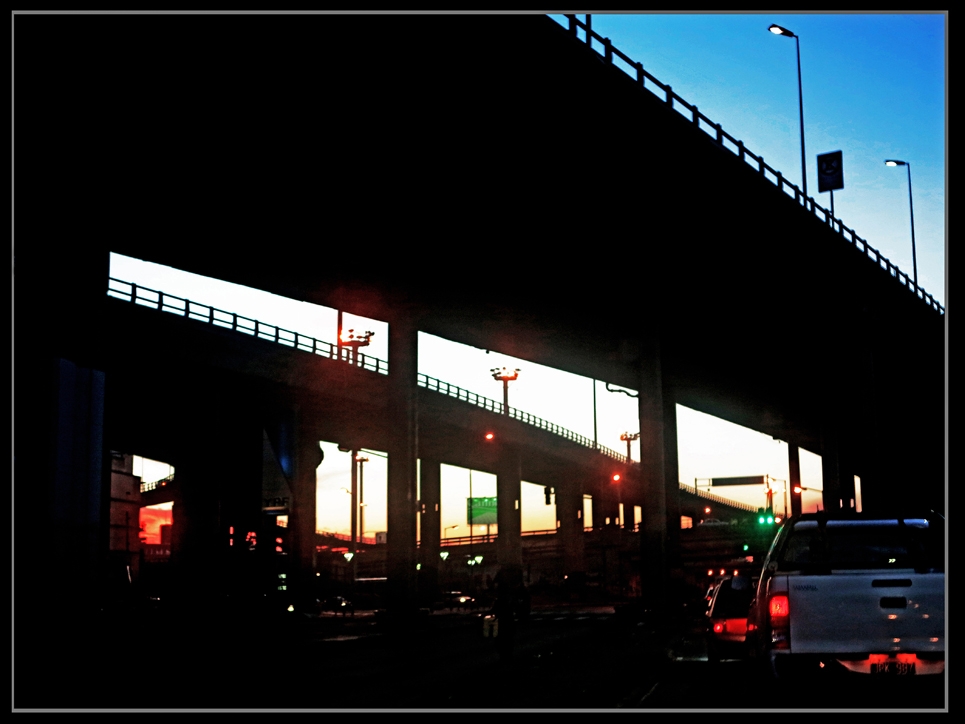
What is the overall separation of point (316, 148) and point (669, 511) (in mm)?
30853

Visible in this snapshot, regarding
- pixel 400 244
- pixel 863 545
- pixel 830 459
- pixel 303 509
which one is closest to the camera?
pixel 863 545

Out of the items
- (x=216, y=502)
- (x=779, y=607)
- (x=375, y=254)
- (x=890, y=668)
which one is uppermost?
(x=375, y=254)

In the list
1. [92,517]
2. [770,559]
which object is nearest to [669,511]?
[92,517]

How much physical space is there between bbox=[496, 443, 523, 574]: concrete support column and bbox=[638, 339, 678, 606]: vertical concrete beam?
32.3 metres

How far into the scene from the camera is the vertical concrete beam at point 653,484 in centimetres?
5325

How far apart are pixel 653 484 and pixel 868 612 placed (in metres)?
42.8

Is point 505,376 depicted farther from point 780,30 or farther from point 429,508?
point 780,30

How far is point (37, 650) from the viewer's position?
29.5m

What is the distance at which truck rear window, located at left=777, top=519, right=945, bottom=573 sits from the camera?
11.7 m

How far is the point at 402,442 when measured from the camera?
48844 millimetres

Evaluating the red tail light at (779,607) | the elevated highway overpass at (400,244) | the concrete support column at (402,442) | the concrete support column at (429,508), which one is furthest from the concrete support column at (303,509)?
the red tail light at (779,607)

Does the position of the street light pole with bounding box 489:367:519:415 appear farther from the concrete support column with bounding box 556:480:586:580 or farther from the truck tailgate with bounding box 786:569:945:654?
the truck tailgate with bounding box 786:569:945:654

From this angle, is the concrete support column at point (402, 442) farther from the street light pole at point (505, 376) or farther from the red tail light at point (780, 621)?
the street light pole at point (505, 376)

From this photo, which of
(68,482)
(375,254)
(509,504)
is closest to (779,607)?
(68,482)
